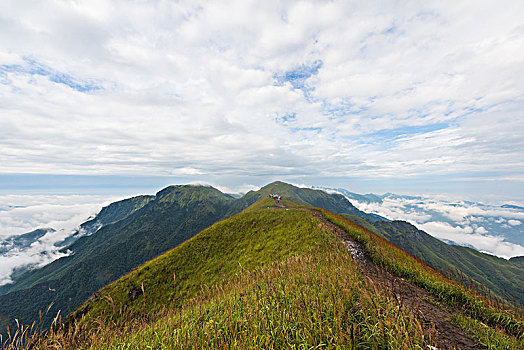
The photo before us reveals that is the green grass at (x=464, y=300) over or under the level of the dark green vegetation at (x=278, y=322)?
under

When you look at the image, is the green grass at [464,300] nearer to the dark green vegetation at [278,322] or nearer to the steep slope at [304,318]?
the steep slope at [304,318]

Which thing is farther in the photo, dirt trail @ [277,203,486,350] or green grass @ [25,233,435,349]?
dirt trail @ [277,203,486,350]

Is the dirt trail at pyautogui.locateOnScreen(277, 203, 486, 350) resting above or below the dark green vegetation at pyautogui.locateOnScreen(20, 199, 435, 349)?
below

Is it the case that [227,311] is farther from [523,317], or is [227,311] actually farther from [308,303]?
[523,317]

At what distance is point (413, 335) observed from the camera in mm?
5531

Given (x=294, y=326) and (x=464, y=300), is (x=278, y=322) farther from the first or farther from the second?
(x=464, y=300)

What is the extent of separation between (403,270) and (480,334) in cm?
662

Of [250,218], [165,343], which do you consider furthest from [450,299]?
[250,218]

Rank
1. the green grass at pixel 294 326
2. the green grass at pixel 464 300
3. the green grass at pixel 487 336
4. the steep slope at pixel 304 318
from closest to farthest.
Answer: the green grass at pixel 294 326
the steep slope at pixel 304 318
the green grass at pixel 487 336
the green grass at pixel 464 300

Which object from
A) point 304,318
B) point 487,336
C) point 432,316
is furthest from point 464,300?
point 304,318

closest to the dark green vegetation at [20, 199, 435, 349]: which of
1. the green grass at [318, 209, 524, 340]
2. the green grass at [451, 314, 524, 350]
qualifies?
the green grass at [451, 314, 524, 350]

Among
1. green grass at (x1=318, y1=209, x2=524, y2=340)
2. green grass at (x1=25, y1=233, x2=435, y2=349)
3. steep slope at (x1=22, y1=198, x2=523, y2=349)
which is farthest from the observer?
green grass at (x1=318, y1=209, x2=524, y2=340)

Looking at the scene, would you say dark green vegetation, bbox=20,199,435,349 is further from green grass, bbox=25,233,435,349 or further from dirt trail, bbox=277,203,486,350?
dirt trail, bbox=277,203,486,350

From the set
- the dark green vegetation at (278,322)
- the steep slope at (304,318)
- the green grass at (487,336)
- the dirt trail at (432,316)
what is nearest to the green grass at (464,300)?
the steep slope at (304,318)
